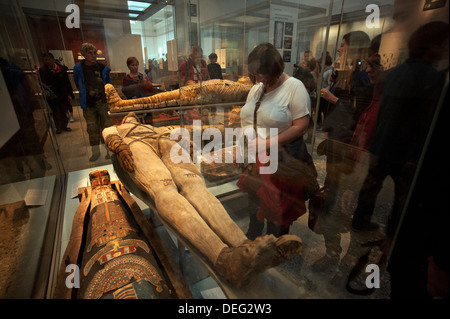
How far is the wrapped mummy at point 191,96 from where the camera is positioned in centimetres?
345

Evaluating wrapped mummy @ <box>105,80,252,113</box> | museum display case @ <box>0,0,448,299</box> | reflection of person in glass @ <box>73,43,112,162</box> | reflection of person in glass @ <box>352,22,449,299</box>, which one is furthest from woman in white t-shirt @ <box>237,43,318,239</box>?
reflection of person in glass @ <box>73,43,112,162</box>

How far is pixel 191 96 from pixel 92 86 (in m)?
1.71

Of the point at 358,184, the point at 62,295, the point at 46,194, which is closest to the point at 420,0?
the point at 358,184

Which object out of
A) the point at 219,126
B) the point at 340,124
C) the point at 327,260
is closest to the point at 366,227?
the point at 327,260

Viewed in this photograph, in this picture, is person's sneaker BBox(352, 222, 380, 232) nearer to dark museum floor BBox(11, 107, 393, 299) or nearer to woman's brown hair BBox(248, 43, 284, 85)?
dark museum floor BBox(11, 107, 393, 299)

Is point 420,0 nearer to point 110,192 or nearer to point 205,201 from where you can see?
point 205,201

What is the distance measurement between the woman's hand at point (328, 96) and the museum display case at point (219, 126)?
13mm

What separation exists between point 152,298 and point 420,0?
2.04 metres

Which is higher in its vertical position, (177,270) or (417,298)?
(417,298)

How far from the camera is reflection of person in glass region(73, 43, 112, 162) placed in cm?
365

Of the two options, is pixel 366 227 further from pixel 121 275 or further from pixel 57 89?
pixel 57 89

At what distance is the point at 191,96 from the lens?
144 inches

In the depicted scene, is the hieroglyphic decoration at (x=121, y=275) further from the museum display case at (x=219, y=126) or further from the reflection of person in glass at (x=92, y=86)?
the reflection of person in glass at (x=92, y=86)

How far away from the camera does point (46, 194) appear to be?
2.83 meters
